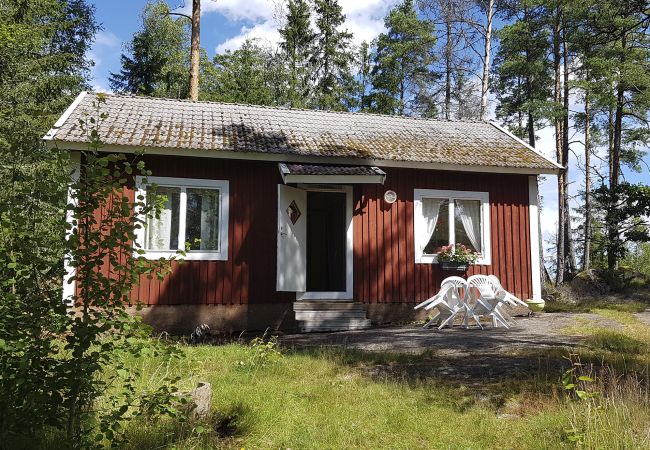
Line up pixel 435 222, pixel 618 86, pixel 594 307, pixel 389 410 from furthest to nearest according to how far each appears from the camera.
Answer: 1. pixel 618 86
2. pixel 594 307
3. pixel 435 222
4. pixel 389 410

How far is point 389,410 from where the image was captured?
4473 millimetres

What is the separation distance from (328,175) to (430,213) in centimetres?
271

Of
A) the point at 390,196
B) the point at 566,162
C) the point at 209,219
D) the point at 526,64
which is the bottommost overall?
the point at 209,219

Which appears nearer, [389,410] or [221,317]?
[389,410]

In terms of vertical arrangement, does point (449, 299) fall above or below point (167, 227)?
below

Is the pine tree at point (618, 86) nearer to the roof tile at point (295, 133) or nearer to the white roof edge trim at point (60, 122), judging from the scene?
the roof tile at point (295, 133)

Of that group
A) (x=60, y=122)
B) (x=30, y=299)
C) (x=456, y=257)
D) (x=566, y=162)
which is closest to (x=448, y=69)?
(x=566, y=162)

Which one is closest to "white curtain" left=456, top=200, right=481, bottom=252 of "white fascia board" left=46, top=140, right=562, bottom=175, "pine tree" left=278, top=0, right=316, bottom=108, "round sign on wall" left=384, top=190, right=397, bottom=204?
"white fascia board" left=46, top=140, right=562, bottom=175

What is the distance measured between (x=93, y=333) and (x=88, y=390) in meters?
0.35

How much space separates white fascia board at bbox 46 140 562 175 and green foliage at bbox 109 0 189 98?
784 inches

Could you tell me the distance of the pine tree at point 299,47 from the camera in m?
27.4

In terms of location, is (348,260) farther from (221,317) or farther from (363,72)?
(363,72)

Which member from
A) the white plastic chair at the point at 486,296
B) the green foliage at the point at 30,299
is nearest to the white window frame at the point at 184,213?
the white plastic chair at the point at 486,296

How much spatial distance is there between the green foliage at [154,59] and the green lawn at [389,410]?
81.0 feet
